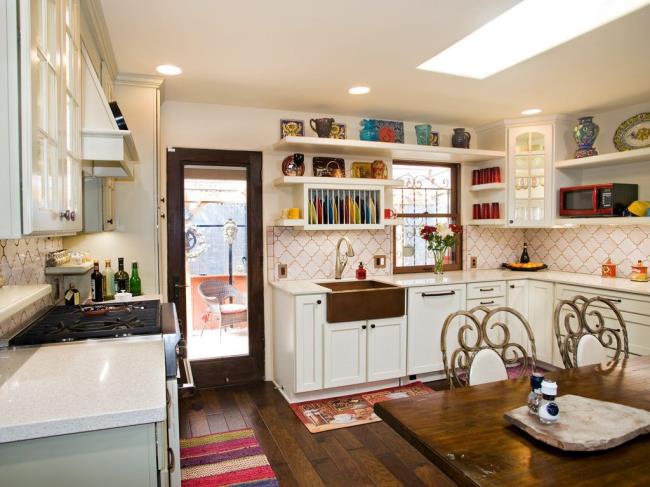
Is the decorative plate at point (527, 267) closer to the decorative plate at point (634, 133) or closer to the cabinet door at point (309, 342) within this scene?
the decorative plate at point (634, 133)

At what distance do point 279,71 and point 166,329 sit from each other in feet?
6.03

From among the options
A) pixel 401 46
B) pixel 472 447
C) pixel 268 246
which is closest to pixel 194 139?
pixel 268 246

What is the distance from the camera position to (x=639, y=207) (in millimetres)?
3617

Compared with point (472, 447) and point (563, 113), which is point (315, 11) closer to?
point (472, 447)

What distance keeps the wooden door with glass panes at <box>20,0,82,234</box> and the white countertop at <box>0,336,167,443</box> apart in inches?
18.6

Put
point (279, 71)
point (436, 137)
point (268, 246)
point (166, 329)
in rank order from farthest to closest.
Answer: point (436, 137), point (268, 246), point (279, 71), point (166, 329)

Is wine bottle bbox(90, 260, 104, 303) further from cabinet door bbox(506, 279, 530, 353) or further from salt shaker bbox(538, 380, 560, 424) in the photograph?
cabinet door bbox(506, 279, 530, 353)

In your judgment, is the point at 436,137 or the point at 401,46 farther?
the point at 436,137

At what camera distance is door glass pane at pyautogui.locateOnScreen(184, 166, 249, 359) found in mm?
3730

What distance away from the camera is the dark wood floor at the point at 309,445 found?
2455 millimetres

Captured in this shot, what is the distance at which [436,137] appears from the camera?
14.6 feet

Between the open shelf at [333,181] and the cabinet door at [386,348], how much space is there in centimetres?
116

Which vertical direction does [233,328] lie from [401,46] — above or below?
below

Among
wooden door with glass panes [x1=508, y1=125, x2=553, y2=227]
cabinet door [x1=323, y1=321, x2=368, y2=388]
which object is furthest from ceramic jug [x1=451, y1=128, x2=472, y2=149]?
cabinet door [x1=323, y1=321, x2=368, y2=388]
